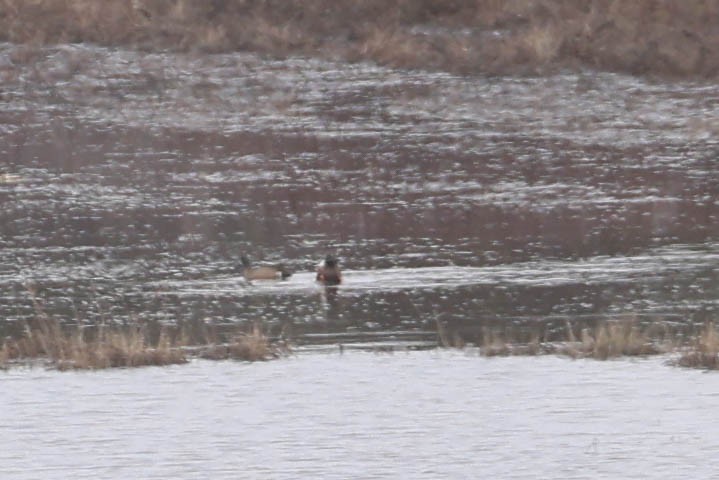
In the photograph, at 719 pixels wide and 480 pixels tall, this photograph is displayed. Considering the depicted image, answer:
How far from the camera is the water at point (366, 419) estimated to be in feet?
45.9

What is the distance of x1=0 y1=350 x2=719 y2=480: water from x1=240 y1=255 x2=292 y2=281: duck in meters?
4.33

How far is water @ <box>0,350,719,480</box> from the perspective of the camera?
45.9 feet

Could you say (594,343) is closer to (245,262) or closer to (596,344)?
(596,344)

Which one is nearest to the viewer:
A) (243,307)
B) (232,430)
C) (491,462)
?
(491,462)

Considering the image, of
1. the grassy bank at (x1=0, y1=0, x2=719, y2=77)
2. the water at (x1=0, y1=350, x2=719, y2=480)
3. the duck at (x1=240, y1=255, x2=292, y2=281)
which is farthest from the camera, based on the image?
the grassy bank at (x1=0, y1=0, x2=719, y2=77)

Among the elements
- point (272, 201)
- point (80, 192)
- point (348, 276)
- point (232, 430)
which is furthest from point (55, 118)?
point (232, 430)

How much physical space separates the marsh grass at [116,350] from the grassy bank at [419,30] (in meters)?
19.1

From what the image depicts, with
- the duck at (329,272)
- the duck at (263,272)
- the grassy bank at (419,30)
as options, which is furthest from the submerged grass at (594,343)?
the grassy bank at (419,30)

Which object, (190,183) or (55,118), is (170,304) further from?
(55,118)

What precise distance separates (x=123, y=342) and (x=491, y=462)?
452cm

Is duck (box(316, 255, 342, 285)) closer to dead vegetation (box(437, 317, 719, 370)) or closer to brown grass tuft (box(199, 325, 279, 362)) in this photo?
dead vegetation (box(437, 317, 719, 370))

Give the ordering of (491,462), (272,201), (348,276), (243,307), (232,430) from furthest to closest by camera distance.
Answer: (272,201), (348,276), (243,307), (232,430), (491,462)

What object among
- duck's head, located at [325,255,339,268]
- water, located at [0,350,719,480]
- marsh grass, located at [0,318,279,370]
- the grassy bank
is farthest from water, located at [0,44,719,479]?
the grassy bank

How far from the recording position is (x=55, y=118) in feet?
115
